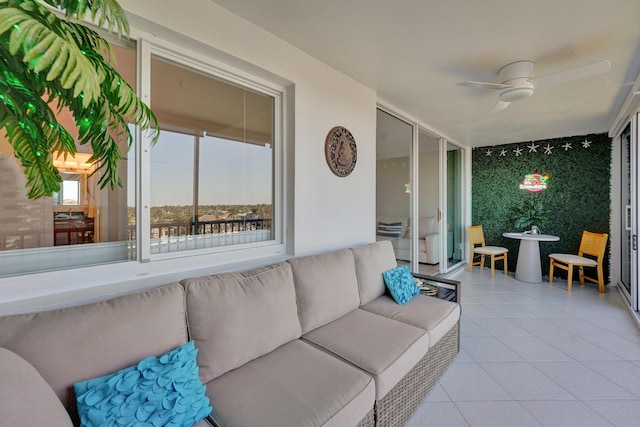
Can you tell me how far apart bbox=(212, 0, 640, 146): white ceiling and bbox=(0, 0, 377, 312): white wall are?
144 mm

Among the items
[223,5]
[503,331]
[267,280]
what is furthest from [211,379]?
[503,331]

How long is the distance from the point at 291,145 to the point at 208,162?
2.18ft

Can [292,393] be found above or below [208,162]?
below

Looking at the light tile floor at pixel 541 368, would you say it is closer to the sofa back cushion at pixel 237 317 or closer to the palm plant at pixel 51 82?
the sofa back cushion at pixel 237 317

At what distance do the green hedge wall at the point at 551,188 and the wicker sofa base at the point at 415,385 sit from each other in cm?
392

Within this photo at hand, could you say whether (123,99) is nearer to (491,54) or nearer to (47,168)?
(47,168)

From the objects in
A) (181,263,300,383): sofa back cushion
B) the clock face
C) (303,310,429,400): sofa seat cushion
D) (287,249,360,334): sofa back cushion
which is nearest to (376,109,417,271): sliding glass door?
the clock face

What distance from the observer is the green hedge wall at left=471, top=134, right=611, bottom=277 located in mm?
4441

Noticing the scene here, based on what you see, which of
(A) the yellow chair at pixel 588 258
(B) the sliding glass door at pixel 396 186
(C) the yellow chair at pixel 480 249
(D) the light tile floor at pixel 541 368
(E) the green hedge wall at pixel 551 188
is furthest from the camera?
(C) the yellow chair at pixel 480 249

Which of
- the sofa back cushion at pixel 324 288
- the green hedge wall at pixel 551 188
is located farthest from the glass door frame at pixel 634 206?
the sofa back cushion at pixel 324 288

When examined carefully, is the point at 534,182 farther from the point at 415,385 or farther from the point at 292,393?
the point at 292,393

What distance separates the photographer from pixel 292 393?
1211 millimetres

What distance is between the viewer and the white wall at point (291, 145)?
4.63 feet

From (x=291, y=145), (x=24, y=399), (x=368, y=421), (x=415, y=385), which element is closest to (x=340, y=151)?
(x=291, y=145)
